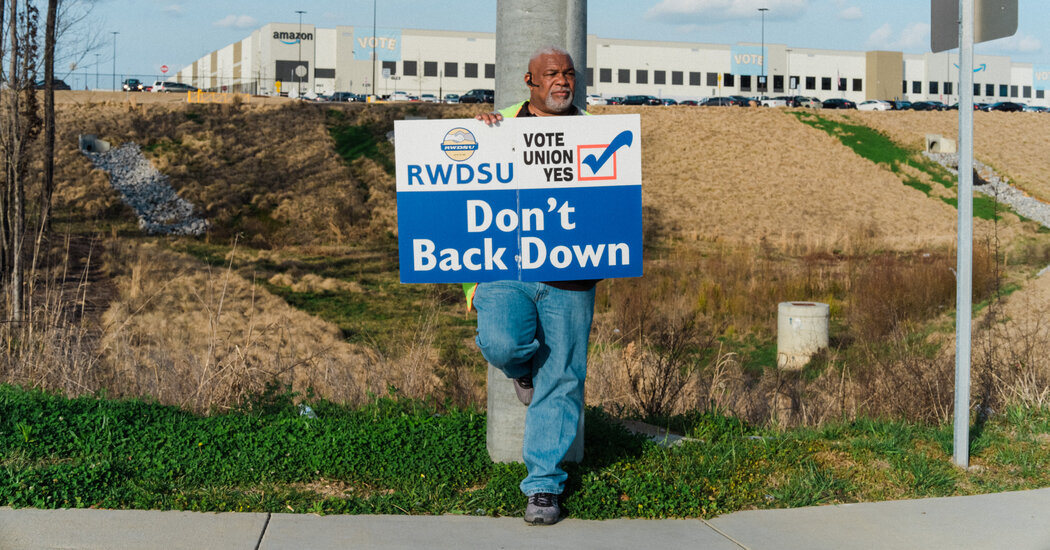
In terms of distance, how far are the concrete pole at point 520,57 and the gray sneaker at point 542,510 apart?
0.66m

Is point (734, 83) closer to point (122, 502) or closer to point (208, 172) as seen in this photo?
point (208, 172)

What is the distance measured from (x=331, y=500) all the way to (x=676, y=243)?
1006 inches

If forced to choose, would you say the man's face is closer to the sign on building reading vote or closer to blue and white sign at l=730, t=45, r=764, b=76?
the sign on building reading vote

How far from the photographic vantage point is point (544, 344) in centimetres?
485

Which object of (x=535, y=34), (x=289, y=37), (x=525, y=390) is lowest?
(x=525, y=390)

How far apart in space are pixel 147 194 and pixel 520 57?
30.6 meters

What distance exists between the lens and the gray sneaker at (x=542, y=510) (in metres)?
4.59

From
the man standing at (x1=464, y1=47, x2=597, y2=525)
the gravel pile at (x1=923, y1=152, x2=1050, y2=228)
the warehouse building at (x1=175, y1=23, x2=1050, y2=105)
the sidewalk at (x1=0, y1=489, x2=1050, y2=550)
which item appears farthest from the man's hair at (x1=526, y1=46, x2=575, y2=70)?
the warehouse building at (x1=175, y1=23, x2=1050, y2=105)

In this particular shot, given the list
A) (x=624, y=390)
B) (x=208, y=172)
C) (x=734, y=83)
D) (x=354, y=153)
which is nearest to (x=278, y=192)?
(x=208, y=172)

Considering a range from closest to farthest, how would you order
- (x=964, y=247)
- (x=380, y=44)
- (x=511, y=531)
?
(x=511, y=531)
(x=964, y=247)
(x=380, y=44)

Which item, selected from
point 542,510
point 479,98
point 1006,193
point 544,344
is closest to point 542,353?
point 544,344

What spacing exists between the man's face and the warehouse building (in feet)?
234

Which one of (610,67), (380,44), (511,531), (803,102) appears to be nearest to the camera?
(511,531)

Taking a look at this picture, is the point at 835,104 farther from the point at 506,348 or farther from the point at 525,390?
the point at 506,348
